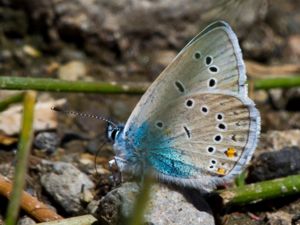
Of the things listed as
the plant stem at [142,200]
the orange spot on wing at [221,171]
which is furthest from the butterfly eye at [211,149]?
the plant stem at [142,200]

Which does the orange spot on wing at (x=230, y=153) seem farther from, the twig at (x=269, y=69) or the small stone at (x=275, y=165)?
the twig at (x=269, y=69)

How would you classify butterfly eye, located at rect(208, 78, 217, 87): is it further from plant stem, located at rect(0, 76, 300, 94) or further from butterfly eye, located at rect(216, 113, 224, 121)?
plant stem, located at rect(0, 76, 300, 94)

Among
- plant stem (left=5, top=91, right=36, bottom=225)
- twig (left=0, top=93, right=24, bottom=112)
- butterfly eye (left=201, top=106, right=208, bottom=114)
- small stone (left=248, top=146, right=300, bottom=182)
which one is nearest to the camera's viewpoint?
plant stem (left=5, top=91, right=36, bottom=225)

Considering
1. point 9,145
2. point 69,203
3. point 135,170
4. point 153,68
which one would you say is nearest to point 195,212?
point 135,170

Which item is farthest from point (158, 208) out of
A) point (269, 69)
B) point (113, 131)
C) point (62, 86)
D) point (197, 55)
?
point (269, 69)

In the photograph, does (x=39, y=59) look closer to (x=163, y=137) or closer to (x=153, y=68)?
(x=153, y=68)

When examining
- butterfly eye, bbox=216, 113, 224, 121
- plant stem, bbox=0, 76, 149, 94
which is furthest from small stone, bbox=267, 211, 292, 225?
plant stem, bbox=0, 76, 149, 94

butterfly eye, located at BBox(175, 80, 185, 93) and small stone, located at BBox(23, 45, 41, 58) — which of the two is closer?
butterfly eye, located at BBox(175, 80, 185, 93)

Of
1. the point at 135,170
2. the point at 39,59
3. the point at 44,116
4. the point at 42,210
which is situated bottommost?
the point at 42,210
